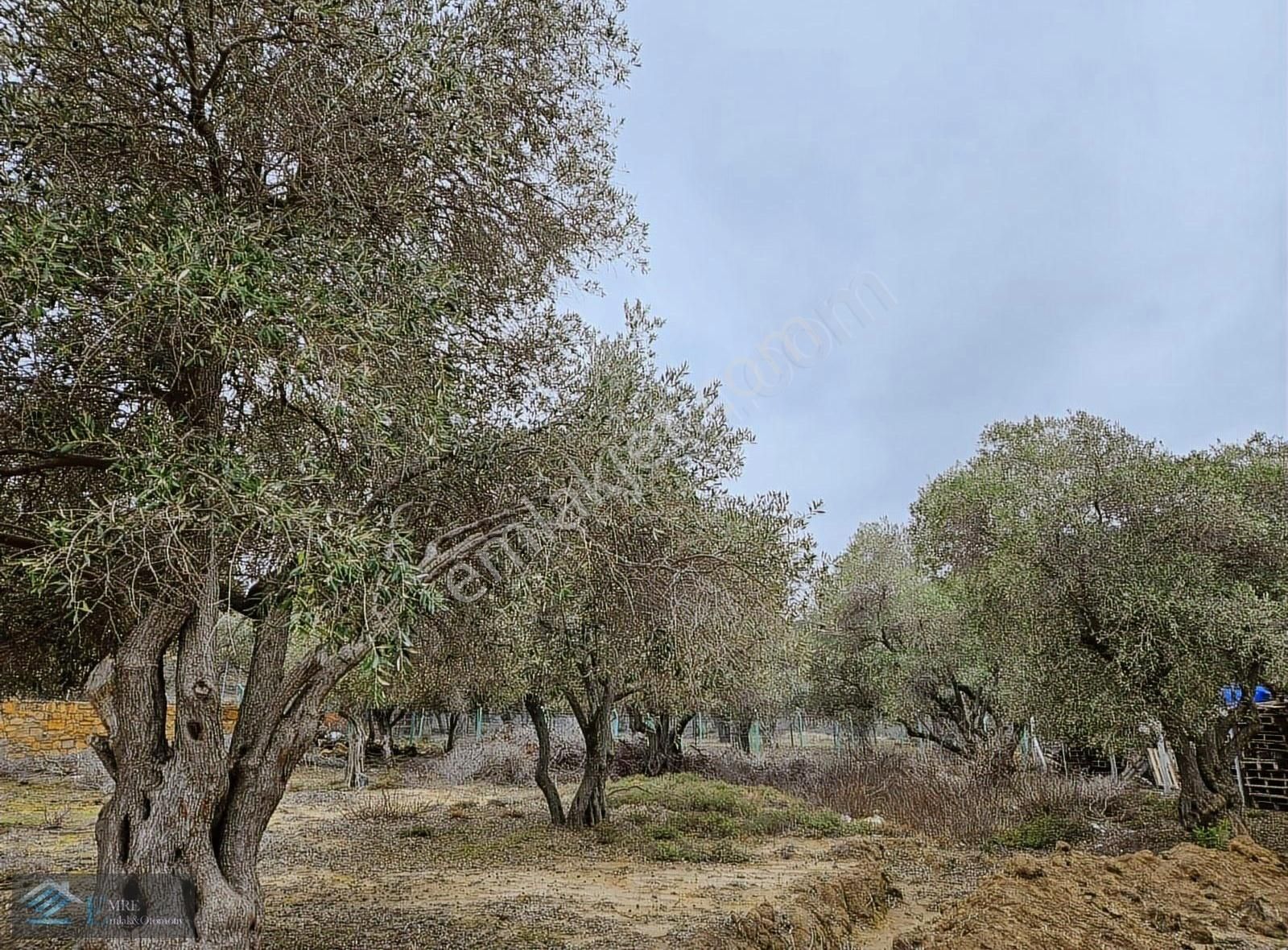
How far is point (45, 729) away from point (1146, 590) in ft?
84.9

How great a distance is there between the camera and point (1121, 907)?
6.26m

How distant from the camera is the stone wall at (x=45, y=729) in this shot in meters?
19.8

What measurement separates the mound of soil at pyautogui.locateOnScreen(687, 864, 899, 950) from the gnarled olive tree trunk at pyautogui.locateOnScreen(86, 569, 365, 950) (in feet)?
11.2

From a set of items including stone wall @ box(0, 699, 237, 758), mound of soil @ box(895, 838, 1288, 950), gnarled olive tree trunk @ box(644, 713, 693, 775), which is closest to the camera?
mound of soil @ box(895, 838, 1288, 950)

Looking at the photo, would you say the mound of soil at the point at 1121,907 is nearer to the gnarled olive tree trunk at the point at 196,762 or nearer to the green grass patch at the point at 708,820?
the gnarled olive tree trunk at the point at 196,762

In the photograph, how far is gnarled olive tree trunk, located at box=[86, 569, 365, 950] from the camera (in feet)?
14.9

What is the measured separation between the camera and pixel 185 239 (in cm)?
395

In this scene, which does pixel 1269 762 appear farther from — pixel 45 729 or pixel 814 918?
pixel 45 729

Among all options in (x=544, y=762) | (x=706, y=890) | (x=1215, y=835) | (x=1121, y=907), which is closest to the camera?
(x=1121, y=907)

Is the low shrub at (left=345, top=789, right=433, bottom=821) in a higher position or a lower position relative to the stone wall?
lower

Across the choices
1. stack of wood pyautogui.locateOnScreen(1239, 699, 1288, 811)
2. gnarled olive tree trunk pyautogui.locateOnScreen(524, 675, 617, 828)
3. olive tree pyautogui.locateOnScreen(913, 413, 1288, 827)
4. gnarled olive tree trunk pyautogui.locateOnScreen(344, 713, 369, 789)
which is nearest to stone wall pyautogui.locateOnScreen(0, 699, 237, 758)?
Answer: gnarled olive tree trunk pyautogui.locateOnScreen(344, 713, 369, 789)

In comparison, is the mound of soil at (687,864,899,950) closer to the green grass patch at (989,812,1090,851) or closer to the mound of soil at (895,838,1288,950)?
the mound of soil at (895,838,1288,950)

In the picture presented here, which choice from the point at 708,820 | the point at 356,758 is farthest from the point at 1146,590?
the point at 356,758

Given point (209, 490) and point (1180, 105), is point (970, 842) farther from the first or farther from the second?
point (209, 490)
